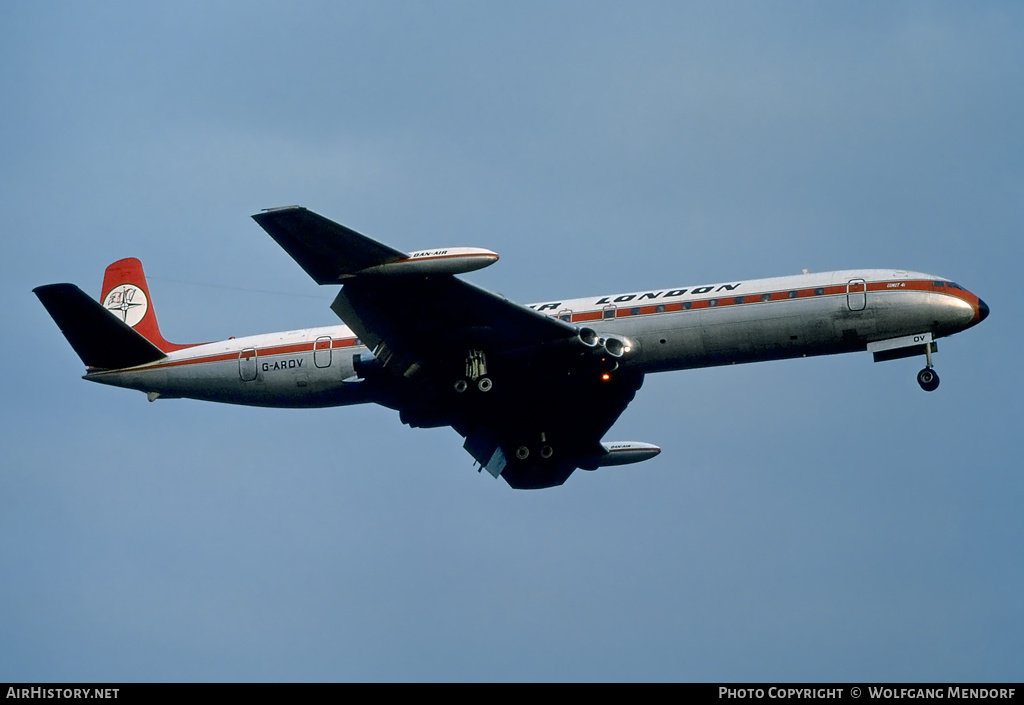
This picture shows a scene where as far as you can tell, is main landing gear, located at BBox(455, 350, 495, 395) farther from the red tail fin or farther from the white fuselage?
the red tail fin

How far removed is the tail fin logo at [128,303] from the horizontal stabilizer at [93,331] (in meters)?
3.79

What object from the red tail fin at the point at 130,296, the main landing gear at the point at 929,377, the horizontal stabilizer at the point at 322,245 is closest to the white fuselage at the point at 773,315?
the main landing gear at the point at 929,377

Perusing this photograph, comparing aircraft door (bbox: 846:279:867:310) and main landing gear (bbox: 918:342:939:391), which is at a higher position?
aircraft door (bbox: 846:279:867:310)

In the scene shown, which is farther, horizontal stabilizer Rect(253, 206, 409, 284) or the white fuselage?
the white fuselage

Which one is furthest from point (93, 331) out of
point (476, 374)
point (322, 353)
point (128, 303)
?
point (476, 374)

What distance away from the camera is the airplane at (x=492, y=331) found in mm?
36875

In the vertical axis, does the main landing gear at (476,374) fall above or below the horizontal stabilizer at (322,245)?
below

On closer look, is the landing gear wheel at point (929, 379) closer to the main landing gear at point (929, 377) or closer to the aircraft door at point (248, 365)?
the main landing gear at point (929, 377)

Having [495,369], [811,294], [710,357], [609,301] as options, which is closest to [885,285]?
[811,294]

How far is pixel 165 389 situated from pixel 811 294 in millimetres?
21184

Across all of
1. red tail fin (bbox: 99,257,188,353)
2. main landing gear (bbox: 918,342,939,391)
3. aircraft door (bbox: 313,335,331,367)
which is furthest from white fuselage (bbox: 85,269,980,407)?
red tail fin (bbox: 99,257,188,353)

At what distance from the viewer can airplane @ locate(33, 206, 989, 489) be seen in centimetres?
3688

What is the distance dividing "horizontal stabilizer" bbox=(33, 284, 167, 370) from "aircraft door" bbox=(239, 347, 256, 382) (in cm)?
305

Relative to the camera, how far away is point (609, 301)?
3972 centimetres
